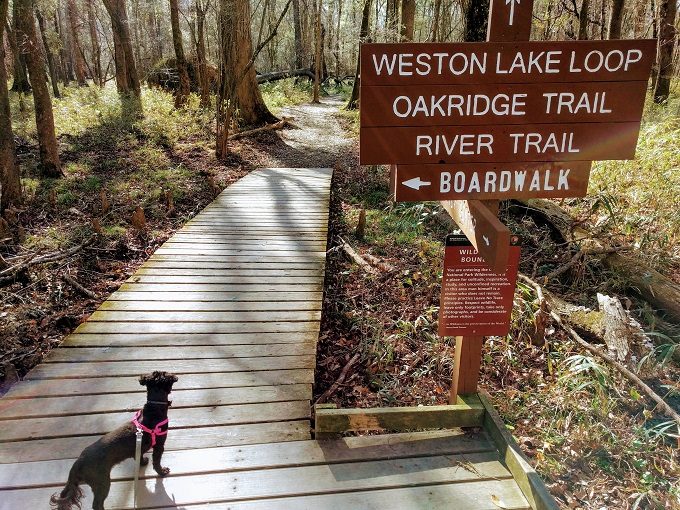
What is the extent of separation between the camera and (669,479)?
9.52 feet

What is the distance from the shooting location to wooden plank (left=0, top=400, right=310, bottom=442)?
278 centimetres

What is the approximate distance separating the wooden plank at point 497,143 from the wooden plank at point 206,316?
2.32 m

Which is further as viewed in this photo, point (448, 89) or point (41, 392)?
point (41, 392)

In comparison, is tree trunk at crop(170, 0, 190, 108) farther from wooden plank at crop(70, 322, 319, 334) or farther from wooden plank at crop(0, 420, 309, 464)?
wooden plank at crop(0, 420, 309, 464)

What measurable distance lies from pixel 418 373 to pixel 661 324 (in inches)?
100

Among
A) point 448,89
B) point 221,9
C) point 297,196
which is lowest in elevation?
point 297,196

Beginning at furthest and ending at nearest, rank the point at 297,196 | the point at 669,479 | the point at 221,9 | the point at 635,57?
1. the point at 221,9
2. the point at 297,196
3. the point at 669,479
4. the point at 635,57

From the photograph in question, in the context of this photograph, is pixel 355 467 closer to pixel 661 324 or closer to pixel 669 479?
pixel 669 479

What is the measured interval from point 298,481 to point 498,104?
7.16ft

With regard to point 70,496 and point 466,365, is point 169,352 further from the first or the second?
point 466,365

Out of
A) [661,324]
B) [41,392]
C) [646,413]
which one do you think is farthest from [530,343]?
[41,392]

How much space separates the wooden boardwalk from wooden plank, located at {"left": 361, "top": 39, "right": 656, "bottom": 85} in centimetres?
204

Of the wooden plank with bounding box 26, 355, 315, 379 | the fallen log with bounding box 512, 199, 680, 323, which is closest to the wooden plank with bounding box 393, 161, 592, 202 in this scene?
the wooden plank with bounding box 26, 355, 315, 379

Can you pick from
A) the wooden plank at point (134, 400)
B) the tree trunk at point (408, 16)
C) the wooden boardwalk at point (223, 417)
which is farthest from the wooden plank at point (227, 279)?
the tree trunk at point (408, 16)
